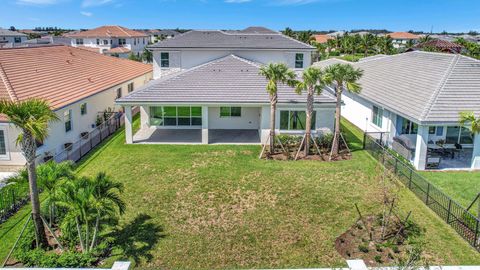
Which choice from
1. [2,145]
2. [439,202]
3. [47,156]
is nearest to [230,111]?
[47,156]

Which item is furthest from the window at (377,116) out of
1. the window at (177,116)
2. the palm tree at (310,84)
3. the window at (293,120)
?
the window at (177,116)

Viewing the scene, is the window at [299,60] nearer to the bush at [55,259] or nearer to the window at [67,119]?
the window at [67,119]

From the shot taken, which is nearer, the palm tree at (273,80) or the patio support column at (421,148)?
the patio support column at (421,148)

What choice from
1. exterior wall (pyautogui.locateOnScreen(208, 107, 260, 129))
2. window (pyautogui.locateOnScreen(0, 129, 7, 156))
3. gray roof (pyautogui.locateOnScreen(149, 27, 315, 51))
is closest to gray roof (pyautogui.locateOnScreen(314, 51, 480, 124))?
gray roof (pyautogui.locateOnScreen(149, 27, 315, 51))

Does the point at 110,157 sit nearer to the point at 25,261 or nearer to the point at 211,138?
the point at 211,138

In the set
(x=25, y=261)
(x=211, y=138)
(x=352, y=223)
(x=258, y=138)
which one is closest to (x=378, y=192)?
(x=352, y=223)
